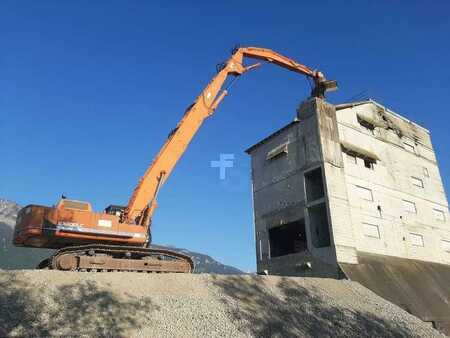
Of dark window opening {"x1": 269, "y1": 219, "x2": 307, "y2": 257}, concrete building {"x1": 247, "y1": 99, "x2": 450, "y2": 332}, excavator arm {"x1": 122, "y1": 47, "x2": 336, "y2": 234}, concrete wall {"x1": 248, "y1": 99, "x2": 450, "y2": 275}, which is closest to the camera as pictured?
excavator arm {"x1": 122, "y1": 47, "x2": 336, "y2": 234}

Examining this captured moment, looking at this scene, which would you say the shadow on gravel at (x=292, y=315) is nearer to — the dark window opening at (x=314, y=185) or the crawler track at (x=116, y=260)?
the crawler track at (x=116, y=260)

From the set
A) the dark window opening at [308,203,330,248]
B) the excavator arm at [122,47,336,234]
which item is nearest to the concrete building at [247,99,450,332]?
the dark window opening at [308,203,330,248]

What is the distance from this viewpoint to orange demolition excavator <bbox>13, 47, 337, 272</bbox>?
47.4 feet

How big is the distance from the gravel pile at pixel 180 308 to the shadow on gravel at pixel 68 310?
0.08 ft

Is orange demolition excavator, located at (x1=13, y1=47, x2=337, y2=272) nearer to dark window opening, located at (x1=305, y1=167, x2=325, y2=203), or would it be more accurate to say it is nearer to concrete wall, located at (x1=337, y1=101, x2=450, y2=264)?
dark window opening, located at (x1=305, y1=167, x2=325, y2=203)

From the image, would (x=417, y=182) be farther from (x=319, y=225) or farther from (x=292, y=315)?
(x=292, y=315)

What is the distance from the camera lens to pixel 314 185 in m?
26.4

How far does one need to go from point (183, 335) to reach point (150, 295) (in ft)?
7.98

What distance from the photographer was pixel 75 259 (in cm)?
1463

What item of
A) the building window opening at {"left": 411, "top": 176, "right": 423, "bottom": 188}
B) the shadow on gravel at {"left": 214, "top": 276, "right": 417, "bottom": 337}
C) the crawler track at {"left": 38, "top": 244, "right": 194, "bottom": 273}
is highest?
the building window opening at {"left": 411, "top": 176, "right": 423, "bottom": 188}

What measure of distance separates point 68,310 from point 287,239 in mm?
21412

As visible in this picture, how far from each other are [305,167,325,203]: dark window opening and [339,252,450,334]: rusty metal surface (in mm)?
4686

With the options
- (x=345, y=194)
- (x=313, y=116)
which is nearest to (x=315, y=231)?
Result: (x=345, y=194)

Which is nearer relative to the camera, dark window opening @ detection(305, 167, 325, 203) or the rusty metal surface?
the rusty metal surface
